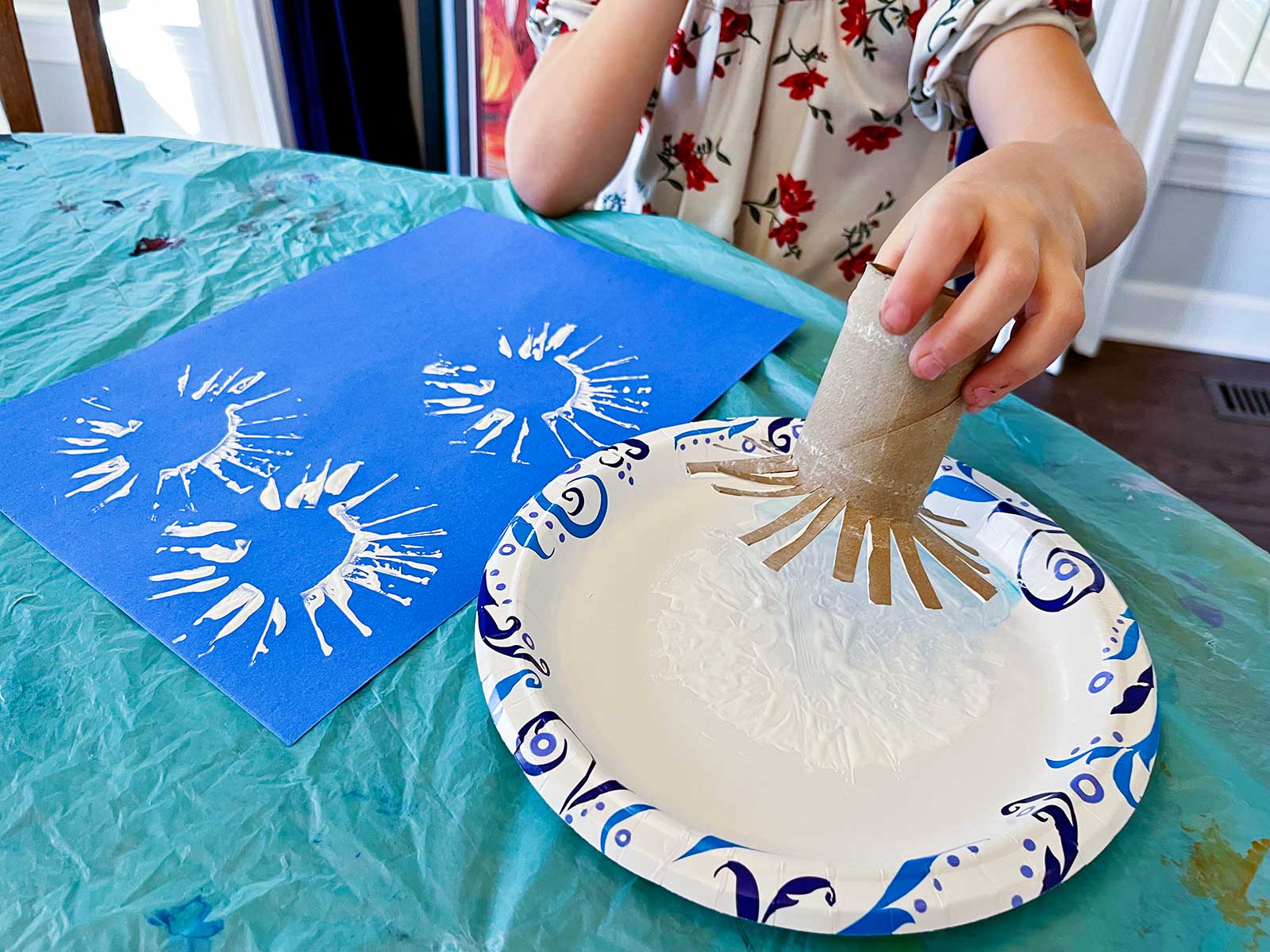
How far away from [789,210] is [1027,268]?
23.4 inches

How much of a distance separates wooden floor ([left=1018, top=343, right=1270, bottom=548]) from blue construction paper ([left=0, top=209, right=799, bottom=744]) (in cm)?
127

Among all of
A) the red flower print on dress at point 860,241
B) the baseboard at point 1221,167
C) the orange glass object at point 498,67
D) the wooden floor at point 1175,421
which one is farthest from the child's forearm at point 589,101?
the baseboard at point 1221,167

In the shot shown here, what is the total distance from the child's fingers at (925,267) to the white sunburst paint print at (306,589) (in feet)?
0.90

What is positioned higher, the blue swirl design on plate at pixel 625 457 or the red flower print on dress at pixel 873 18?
the red flower print on dress at pixel 873 18

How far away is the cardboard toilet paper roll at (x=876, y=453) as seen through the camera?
1.34 ft

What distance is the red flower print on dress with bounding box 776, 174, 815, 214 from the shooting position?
37.2 inches

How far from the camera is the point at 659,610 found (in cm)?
44

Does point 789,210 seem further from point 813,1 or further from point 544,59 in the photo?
point 544,59

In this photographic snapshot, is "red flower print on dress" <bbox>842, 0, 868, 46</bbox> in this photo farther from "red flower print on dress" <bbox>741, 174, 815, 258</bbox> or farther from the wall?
the wall

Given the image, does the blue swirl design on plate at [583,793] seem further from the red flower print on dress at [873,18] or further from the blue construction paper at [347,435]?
the red flower print on dress at [873,18]

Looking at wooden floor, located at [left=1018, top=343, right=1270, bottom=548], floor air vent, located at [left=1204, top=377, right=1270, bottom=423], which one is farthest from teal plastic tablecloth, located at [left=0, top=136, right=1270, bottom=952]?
floor air vent, located at [left=1204, top=377, right=1270, bottom=423]

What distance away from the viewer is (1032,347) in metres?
0.42

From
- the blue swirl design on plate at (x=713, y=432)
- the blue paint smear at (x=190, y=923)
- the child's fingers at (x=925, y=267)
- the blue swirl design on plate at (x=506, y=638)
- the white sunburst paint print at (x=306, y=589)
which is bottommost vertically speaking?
the blue paint smear at (x=190, y=923)

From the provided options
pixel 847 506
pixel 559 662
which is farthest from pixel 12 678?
pixel 847 506
